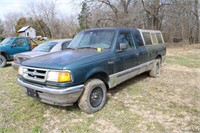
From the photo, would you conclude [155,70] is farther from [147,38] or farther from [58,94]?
[58,94]

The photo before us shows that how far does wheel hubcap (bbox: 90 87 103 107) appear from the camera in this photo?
12.4 ft

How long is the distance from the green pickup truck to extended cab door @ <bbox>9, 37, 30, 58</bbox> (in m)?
5.90

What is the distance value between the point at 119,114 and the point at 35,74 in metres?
1.93

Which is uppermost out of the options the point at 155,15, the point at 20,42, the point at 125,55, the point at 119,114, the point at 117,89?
the point at 155,15

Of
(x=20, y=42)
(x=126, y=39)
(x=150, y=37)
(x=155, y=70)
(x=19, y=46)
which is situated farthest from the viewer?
(x=20, y=42)

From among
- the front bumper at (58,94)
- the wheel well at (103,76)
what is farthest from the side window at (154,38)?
the front bumper at (58,94)

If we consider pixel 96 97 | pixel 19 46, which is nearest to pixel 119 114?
pixel 96 97

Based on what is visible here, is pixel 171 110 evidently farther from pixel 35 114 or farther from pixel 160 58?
pixel 160 58

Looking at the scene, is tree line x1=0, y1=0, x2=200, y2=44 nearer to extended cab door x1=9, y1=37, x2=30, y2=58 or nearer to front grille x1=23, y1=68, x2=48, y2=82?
extended cab door x1=9, y1=37, x2=30, y2=58

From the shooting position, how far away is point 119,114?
3754 millimetres

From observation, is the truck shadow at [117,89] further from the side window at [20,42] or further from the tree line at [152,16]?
the tree line at [152,16]

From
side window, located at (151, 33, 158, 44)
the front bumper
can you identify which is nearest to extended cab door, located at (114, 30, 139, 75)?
the front bumper

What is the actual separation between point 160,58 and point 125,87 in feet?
8.38

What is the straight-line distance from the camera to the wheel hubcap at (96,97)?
379 centimetres
